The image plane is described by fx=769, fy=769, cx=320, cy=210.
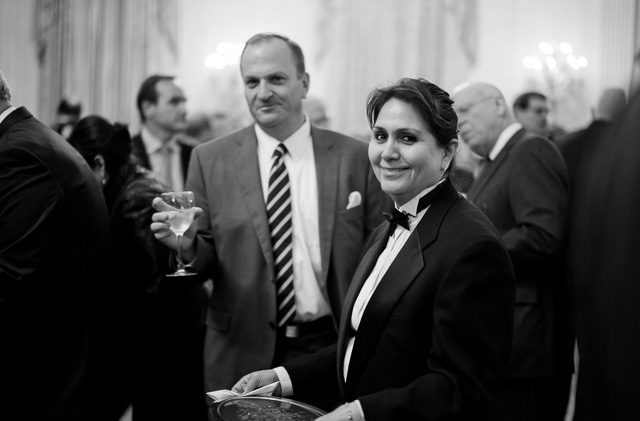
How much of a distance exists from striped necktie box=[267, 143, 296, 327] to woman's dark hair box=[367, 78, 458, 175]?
103 centimetres

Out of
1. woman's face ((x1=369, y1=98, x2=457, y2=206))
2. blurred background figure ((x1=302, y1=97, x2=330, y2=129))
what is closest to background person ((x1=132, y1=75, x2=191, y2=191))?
blurred background figure ((x1=302, y1=97, x2=330, y2=129))

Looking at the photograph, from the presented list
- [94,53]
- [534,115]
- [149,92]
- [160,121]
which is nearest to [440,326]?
[160,121]

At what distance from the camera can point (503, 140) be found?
12.1 ft

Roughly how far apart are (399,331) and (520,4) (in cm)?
1093

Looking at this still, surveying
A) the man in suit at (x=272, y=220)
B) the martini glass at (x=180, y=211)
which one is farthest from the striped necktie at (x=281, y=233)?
the martini glass at (x=180, y=211)

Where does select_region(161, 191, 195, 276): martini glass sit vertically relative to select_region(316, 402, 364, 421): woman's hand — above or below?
above

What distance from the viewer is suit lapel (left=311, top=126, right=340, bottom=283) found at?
9.90ft

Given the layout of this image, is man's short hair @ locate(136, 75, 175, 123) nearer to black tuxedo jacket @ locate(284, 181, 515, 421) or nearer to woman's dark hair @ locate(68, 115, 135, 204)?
woman's dark hair @ locate(68, 115, 135, 204)

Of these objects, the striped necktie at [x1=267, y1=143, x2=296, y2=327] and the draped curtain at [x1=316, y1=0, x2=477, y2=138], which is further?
the draped curtain at [x1=316, y1=0, x2=477, y2=138]

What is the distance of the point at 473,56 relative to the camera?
39.4 ft

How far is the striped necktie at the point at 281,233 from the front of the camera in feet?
9.80

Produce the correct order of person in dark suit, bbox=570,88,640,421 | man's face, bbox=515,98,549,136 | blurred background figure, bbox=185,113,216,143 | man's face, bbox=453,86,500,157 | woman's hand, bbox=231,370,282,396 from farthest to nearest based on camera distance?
blurred background figure, bbox=185,113,216,143 < man's face, bbox=515,98,549,136 < man's face, bbox=453,86,500,157 < woman's hand, bbox=231,370,282,396 < person in dark suit, bbox=570,88,640,421

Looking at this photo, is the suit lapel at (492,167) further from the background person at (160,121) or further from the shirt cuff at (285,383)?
the background person at (160,121)

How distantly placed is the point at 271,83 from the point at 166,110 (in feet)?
8.46
